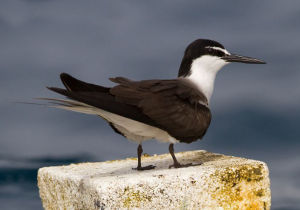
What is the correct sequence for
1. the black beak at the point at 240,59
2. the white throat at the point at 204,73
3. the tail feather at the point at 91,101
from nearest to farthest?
1. the tail feather at the point at 91,101
2. the white throat at the point at 204,73
3. the black beak at the point at 240,59

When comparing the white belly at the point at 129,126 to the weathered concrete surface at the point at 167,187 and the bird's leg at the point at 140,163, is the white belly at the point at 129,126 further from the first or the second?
the weathered concrete surface at the point at 167,187

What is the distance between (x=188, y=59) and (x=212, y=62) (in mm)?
305

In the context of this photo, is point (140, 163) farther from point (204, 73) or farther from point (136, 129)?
point (204, 73)

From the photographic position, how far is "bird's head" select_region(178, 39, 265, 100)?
6.45m

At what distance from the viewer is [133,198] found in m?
5.59

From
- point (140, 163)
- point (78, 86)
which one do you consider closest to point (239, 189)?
point (140, 163)

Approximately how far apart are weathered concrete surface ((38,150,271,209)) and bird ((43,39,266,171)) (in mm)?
442

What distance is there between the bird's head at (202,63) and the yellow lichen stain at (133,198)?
1.59 m

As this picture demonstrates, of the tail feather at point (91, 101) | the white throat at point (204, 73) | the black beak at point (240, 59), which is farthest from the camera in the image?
the black beak at point (240, 59)

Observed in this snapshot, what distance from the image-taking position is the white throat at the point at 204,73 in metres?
6.45

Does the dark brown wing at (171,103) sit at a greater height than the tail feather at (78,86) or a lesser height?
lesser

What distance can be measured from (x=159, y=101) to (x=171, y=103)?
0.50 ft

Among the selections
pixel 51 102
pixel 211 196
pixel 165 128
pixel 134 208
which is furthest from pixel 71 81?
pixel 211 196

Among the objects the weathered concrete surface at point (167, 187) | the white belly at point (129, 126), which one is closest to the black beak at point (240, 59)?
the weathered concrete surface at point (167, 187)
